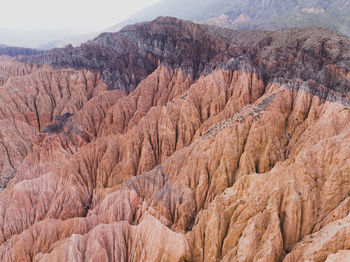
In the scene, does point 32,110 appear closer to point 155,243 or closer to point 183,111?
point 183,111

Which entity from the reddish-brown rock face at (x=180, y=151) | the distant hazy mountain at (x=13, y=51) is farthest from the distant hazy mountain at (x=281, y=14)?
the distant hazy mountain at (x=13, y=51)

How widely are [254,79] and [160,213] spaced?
97.8 feet

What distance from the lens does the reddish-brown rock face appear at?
15852mm

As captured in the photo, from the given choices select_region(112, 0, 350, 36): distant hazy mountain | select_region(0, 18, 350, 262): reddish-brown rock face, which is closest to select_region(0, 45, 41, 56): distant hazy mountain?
select_region(0, 18, 350, 262): reddish-brown rock face

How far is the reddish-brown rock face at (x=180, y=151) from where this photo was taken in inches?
624

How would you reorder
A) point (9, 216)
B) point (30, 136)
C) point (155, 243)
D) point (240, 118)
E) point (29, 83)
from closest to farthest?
point (155, 243) → point (9, 216) → point (240, 118) → point (30, 136) → point (29, 83)

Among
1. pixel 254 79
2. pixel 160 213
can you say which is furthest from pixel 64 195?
pixel 254 79

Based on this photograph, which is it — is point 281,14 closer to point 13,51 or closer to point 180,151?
point 13,51

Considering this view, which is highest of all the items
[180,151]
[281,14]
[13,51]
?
[281,14]

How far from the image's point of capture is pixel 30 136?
4453cm

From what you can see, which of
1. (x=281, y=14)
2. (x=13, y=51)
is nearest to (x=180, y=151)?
(x=13, y=51)

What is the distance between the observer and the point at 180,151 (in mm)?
28766

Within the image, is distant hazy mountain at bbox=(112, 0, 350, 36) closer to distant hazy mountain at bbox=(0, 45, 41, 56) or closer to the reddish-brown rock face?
the reddish-brown rock face

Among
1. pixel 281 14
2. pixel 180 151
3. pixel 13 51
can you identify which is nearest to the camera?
pixel 180 151
